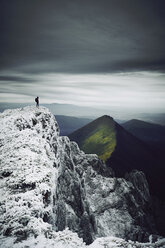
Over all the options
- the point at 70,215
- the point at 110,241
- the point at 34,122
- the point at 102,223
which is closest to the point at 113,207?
the point at 102,223

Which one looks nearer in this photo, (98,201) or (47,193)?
(47,193)

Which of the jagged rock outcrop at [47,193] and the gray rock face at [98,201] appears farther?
the gray rock face at [98,201]

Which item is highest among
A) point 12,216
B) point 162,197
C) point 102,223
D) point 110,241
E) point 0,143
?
point 0,143

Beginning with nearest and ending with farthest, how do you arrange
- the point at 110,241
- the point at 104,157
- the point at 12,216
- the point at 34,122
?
the point at 12,216 < the point at 110,241 < the point at 34,122 < the point at 104,157

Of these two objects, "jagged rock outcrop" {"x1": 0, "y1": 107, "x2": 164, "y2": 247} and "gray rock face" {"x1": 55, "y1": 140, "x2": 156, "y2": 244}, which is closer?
"jagged rock outcrop" {"x1": 0, "y1": 107, "x2": 164, "y2": 247}

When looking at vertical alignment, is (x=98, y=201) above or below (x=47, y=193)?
below

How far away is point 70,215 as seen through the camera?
67188mm

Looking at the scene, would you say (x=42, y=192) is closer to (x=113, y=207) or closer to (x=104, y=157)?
(x=113, y=207)

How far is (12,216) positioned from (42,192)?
506 cm

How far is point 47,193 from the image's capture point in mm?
24891

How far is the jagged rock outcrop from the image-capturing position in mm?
19547

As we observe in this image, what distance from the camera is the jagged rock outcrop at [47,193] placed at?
770 inches

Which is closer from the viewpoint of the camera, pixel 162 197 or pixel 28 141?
pixel 28 141

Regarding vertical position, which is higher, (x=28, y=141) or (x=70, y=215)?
(x=28, y=141)
